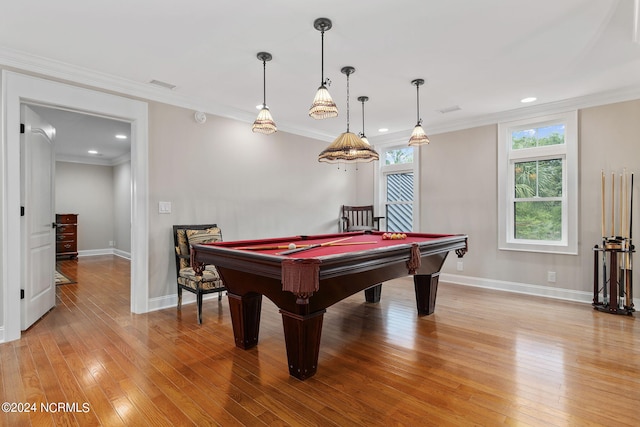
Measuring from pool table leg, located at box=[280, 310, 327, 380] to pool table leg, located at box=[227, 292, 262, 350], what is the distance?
1.72 feet

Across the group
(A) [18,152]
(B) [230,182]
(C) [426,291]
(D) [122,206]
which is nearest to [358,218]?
(B) [230,182]

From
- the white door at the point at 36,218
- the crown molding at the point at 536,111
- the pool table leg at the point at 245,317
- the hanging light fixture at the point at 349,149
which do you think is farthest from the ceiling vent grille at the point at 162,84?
the crown molding at the point at 536,111

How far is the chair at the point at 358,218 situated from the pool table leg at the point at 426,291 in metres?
2.37

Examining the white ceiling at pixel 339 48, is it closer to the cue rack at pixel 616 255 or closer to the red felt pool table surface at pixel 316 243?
the cue rack at pixel 616 255

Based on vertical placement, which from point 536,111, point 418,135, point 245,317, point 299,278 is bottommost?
point 245,317

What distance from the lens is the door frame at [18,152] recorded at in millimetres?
2814

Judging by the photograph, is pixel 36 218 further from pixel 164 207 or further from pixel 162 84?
pixel 162 84

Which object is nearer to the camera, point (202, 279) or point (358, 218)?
point (202, 279)

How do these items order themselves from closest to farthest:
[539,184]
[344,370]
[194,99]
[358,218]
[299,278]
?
[299,278]
[344,370]
[194,99]
[539,184]
[358,218]

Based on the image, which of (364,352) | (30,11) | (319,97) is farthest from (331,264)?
(30,11)

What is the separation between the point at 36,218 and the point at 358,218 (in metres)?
4.53

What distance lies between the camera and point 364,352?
102 inches

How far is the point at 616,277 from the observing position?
11.7 feet

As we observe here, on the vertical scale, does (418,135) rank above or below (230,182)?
above
